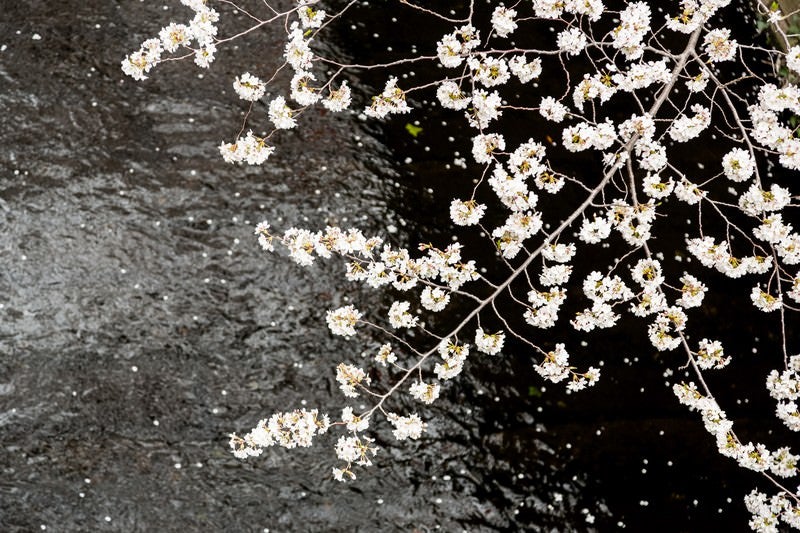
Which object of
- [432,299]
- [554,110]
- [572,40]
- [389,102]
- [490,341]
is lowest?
[490,341]

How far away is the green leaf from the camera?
132 inches

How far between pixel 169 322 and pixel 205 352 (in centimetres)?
18

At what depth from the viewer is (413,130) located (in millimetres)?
3352

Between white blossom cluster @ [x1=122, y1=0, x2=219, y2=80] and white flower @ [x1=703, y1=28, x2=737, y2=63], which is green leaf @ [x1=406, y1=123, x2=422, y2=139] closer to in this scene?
white blossom cluster @ [x1=122, y1=0, x2=219, y2=80]

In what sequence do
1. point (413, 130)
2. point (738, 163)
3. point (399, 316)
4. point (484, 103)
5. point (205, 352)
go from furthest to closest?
point (413, 130), point (205, 352), point (399, 316), point (484, 103), point (738, 163)

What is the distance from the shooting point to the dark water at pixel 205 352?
2.79 metres

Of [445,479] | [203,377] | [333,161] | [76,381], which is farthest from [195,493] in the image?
[333,161]

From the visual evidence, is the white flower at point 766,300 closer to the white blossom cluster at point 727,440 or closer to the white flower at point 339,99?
the white blossom cluster at point 727,440

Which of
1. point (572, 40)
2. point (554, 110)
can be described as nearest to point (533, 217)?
point (554, 110)

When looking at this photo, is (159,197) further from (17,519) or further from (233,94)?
(17,519)

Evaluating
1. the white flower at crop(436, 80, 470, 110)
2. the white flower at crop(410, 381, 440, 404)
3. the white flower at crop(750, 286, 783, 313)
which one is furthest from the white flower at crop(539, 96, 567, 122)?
the white flower at crop(410, 381, 440, 404)

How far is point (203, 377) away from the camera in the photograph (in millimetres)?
2887

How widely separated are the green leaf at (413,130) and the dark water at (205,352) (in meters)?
0.06

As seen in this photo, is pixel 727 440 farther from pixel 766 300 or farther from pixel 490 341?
pixel 490 341
